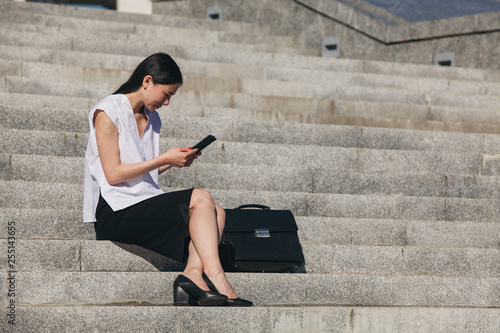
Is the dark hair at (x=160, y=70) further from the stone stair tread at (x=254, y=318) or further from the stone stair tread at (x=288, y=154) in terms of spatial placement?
the stone stair tread at (x=288, y=154)

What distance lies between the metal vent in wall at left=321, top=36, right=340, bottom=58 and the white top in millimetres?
7136

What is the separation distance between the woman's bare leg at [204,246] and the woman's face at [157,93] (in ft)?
2.06

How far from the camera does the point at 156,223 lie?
436cm

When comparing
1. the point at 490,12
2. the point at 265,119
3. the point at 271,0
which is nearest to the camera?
the point at 265,119

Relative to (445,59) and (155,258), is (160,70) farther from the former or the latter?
(445,59)

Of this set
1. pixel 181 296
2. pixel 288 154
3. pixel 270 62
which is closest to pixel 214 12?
pixel 270 62

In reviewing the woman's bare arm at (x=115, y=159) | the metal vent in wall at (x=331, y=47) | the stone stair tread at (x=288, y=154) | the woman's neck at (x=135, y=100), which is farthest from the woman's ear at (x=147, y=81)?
the metal vent in wall at (x=331, y=47)

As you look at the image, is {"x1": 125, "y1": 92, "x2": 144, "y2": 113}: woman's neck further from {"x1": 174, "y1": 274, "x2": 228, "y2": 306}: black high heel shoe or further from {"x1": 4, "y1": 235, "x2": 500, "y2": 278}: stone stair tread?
{"x1": 174, "y1": 274, "x2": 228, "y2": 306}: black high heel shoe

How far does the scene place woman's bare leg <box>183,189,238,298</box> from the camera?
13.7 ft

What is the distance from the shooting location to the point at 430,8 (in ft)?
36.2

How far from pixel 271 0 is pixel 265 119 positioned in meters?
5.27

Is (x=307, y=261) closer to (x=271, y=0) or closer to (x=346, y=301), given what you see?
(x=346, y=301)

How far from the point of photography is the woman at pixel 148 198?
167 inches

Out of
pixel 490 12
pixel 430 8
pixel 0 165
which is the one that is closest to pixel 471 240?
pixel 0 165
